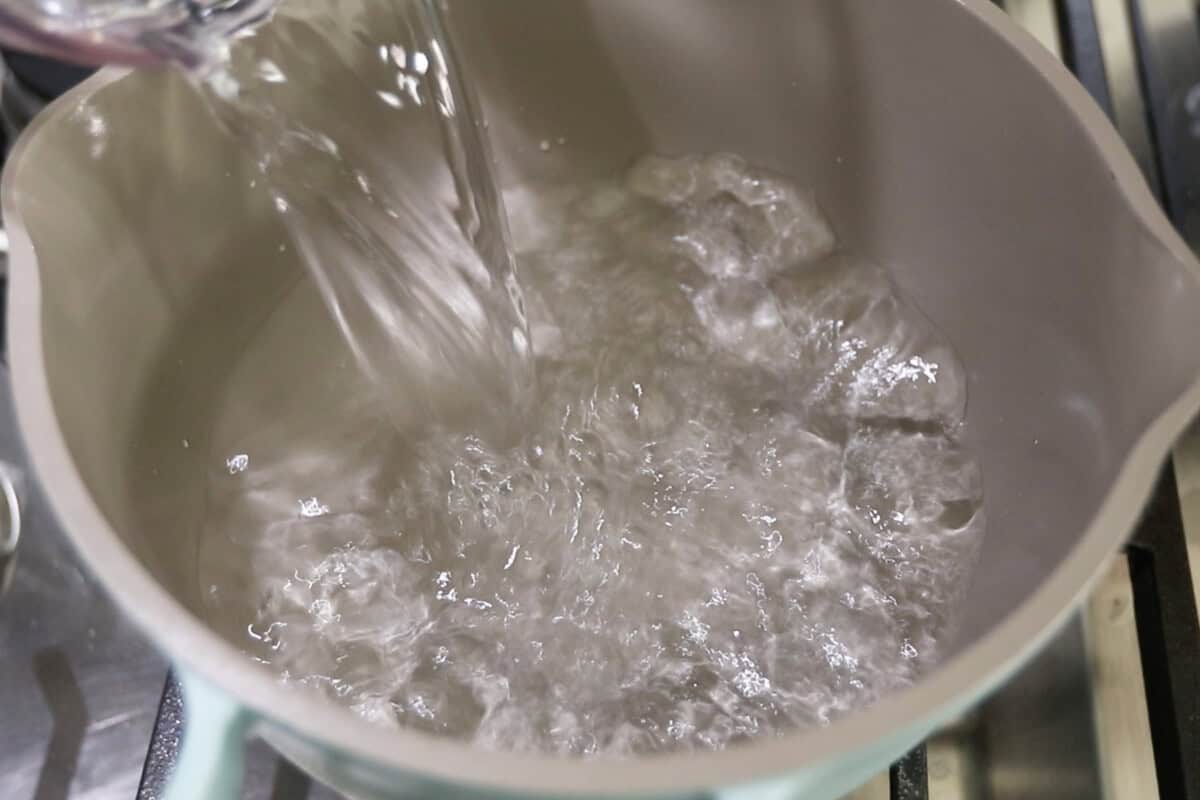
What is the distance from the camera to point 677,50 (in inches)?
23.0

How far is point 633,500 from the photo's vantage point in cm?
56

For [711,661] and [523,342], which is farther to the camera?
[523,342]

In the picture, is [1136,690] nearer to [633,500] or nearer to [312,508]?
[633,500]

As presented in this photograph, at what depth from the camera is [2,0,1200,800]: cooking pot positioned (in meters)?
0.29

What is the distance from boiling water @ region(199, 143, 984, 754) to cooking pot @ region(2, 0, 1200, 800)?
0.07ft

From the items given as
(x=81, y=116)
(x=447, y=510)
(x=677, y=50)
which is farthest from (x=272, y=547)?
(x=677, y=50)

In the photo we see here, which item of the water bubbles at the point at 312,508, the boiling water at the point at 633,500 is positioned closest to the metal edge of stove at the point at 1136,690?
the boiling water at the point at 633,500

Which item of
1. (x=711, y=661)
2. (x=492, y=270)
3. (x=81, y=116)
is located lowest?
(x=711, y=661)

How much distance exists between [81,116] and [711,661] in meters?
0.36

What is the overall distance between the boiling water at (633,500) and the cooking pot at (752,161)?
2 cm

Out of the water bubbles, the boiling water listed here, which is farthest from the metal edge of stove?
the water bubbles

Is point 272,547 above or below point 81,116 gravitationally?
below

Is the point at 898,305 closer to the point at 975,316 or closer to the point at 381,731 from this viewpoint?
the point at 975,316

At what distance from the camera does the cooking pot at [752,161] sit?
291mm
